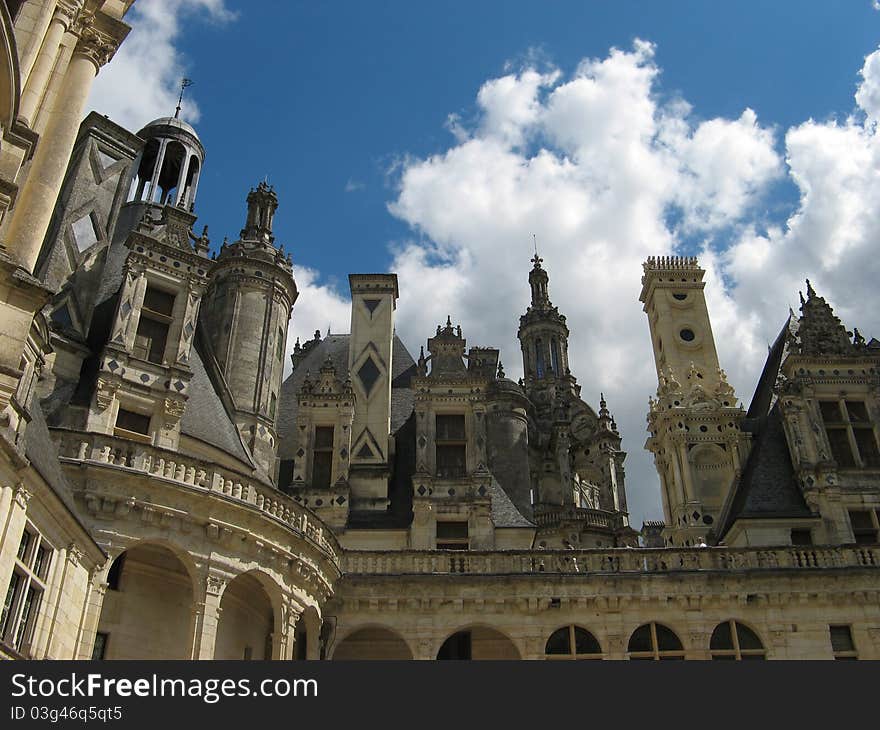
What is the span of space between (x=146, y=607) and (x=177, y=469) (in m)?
3.11

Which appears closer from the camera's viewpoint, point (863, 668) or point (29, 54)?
point (863, 668)

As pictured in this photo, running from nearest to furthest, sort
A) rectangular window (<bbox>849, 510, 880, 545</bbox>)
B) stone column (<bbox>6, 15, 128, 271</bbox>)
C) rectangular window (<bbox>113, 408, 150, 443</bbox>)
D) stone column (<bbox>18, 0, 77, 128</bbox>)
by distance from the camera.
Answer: stone column (<bbox>6, 15, 128, 271</bbox>), stone column (<bbox>18, 0, 77, 128</bbox>), rectangular window (<bbox>113, 408, 150, 443</bbox>), rectangular window (<bbox>849, 510, 880, 545</bbox>)

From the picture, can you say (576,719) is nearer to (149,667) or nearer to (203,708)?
(203,708)

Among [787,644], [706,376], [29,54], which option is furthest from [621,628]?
[706,376]

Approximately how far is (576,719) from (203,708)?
3758 millimetres

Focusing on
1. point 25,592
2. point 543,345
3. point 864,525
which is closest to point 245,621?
point 25,592

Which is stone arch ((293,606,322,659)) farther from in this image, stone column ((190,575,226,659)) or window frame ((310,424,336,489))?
window frame ((310,424,336,489))

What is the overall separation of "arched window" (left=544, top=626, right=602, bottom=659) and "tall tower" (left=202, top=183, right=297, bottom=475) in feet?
32.1

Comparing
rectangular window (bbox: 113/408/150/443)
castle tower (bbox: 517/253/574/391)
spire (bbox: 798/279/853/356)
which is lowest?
rectangular window (bbox: 113/408/150/443)

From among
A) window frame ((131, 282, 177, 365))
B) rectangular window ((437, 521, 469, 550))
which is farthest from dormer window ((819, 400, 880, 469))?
window frame ((131, 282, 177, 365))

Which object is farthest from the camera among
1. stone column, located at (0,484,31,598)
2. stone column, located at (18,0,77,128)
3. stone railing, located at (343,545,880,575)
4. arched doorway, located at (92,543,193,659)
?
stone railing, located at (343,545,880,575)

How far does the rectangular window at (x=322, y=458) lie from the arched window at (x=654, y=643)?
9806 millimetres

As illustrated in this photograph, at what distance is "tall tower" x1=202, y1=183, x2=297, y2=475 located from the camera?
2467 cm

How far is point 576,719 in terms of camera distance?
8.45 meters
